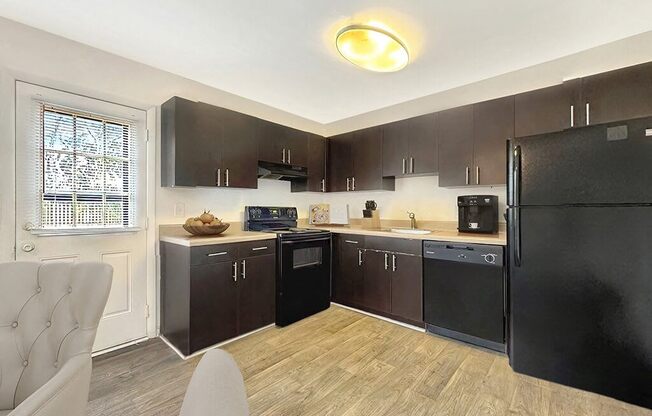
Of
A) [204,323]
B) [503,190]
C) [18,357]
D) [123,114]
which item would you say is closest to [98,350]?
[204,323]

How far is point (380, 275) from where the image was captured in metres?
3.03

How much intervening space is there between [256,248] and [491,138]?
8.02 feet

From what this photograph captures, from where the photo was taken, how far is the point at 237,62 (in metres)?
2.54

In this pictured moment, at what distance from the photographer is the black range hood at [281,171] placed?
3.26 metres

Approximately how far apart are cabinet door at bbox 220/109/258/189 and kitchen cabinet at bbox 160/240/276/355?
70 centimetres

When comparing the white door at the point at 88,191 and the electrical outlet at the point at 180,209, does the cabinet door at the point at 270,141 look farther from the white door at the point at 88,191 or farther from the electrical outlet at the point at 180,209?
the white door at the point at 88,191

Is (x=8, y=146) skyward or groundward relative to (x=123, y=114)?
groundward

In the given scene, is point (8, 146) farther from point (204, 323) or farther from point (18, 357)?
point (204, 323)

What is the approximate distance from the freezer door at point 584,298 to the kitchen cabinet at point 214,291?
6.92 feet

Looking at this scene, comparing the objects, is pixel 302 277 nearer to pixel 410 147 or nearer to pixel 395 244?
pixel 395 244

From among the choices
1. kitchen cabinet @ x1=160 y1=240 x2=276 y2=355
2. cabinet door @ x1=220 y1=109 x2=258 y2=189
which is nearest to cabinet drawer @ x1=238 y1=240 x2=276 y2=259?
kitchen cabinet @ x1=160 y1=240 x2=276 y2=355

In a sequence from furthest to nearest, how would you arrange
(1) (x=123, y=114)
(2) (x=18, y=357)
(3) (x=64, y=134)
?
1. (1) (x=123, y=114)
2. (3) (x=64, y=134)
3. (2) (x=18, y=357)

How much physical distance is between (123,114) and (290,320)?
2.47 m

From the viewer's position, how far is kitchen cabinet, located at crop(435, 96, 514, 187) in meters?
2.57
